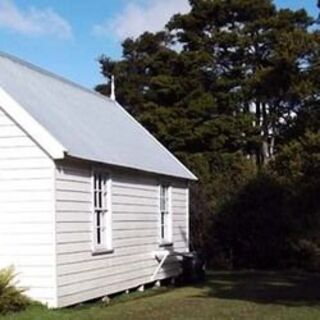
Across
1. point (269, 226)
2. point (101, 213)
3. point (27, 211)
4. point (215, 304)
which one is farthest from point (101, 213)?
point (269, 226)

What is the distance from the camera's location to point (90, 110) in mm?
23375

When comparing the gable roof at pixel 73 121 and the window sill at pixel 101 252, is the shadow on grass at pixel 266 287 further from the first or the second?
the gable roof at pixel 73 121

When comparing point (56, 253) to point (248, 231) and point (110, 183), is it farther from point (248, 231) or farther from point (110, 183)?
point (248, 231)

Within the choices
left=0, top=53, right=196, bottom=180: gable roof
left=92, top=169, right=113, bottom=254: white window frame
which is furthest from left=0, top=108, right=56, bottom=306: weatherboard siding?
left=92, top=169, right=113, bottom=254: white window frame

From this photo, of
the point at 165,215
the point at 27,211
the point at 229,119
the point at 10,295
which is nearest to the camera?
the point at 10,295

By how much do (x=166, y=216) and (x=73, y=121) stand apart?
22.2 ft

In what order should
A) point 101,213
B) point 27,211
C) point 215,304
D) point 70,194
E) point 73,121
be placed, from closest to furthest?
point 27,211
point 70,194
point 215,304
point 101,213
point 73,121

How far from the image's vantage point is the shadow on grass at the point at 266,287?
68.3 feet

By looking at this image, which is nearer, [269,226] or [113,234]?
[113,234]

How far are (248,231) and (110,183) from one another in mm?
14854

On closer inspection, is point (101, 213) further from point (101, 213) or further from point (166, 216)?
point (166, 216)

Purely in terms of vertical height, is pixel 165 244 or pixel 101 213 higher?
pixel 101 213

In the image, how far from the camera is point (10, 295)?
16.6 meters

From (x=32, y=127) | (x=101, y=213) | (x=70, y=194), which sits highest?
(x=32, y=127)
